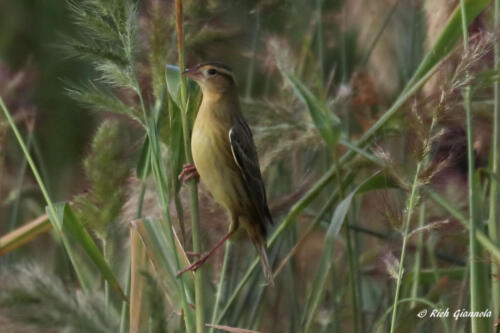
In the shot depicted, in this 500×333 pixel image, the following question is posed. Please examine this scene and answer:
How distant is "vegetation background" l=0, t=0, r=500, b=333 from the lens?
1.93 m

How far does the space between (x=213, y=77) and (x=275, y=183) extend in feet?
2.53

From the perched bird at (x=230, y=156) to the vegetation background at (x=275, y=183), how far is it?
0.07 m

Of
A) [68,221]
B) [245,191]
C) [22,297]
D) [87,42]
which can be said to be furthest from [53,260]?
[22,297]

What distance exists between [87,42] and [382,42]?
7.34ft

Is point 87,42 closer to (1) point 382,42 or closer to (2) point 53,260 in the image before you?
(2) point 53,260

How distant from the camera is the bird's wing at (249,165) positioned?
260cm

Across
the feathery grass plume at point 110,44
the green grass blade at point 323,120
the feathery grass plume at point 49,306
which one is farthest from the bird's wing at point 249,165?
the feathery grass plume at point 49,306

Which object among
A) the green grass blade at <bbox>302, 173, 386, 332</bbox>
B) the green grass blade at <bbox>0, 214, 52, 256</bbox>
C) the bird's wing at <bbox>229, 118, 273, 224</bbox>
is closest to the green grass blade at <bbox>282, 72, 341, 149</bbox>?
the green grass blade at <bbox>302, 173, 386, 332</bbox>

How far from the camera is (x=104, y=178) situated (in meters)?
2.08

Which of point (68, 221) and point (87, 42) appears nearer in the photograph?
point (87, 42)

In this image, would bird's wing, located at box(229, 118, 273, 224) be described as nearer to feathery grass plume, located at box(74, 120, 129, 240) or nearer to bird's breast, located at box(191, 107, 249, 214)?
bird's breast, located at box(191, 107, 249, 214)

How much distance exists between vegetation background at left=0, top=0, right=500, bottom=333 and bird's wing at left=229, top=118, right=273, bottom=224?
0.06m

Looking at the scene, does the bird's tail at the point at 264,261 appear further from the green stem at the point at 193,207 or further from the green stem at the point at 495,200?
the green stem at the point at 495,200

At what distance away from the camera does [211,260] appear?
2797 mm
